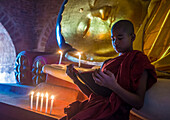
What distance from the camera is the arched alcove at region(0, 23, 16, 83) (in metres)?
5.94

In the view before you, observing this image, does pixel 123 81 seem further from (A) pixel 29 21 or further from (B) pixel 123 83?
(A) pixel 29 21

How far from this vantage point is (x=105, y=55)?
2438mm

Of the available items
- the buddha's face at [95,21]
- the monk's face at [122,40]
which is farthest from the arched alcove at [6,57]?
the monk's face at [122,40]

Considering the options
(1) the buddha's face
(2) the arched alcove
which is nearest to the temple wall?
(2) the arched alcove

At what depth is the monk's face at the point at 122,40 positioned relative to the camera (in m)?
1.04

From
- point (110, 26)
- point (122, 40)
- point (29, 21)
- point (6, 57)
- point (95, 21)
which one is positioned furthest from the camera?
point (6, 57)

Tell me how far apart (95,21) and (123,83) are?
1.61m

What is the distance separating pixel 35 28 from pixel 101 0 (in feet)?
13.9

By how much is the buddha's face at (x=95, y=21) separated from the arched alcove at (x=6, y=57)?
376 centimetres

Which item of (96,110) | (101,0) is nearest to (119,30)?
Answer: (96,110)

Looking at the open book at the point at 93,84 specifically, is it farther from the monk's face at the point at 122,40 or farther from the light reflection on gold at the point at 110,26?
the light reflection on gold at the point at 110,26

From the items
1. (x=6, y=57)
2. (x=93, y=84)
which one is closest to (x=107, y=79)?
(x=93, y=84)

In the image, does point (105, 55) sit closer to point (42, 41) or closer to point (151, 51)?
point (151, 51)

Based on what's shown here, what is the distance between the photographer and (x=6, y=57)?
636 centimetres
